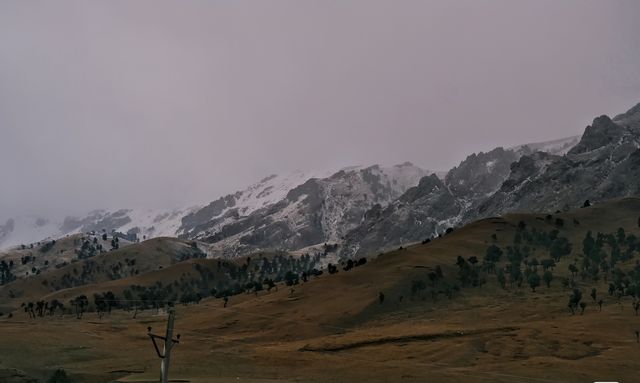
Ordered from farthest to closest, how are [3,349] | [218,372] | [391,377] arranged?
[3,349] < [218,372] < [391,377]

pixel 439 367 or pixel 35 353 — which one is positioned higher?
pixel 35 353

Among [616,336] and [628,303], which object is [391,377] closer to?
[616,336]

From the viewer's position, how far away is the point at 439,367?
11544 centimetres

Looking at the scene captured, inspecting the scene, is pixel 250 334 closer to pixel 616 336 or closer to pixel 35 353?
pixel 35 353

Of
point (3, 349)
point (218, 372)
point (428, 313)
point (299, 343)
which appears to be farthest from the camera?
point (428, 313)

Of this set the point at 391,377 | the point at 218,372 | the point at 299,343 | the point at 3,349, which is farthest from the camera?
the point at 299,343

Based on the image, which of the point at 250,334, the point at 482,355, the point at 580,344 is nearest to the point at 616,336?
the point at 580,344

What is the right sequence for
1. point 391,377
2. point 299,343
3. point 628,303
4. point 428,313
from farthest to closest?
point 428,313, point 628,303, point 299,343, point 391,377

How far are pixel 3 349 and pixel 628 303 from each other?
16861cm

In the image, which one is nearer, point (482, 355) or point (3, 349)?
point (482, 355)

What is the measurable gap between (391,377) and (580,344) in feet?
169

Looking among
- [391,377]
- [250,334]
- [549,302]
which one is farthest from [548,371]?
[250,334]

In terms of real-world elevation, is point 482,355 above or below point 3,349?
below

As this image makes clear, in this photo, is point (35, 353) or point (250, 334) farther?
point (250, 334)
